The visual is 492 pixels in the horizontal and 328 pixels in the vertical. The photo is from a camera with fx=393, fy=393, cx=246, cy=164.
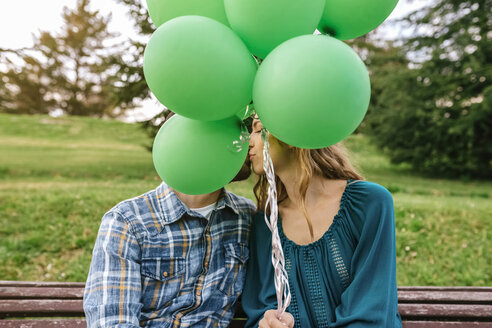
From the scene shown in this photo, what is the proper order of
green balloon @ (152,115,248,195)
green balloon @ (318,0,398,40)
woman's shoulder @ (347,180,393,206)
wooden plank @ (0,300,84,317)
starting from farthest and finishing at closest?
1. wooden plank @ (0,300,84,317)
2. woman's shoulder @ (347,180,393,206)
3. green balloon @ (152,115,248,195)
4. green balloon @ (318,0,398,40)

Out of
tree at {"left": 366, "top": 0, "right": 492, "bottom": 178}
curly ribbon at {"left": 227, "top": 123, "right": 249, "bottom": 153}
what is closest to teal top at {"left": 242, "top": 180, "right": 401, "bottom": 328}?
curly ribbon at {"left": 227, "top": 123, "right": 249, "bottom": 153}

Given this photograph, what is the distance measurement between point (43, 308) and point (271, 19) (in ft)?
6.75

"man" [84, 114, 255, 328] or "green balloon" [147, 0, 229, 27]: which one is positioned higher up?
"green balloon" [147, 0, 229, 27]

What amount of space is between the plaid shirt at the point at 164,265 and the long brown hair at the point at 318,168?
27 cm

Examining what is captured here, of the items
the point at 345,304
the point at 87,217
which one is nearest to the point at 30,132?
the point at 87,217

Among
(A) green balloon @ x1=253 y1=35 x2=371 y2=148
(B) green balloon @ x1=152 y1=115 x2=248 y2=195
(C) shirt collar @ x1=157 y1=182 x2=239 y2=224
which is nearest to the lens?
(A) green balloon @ x1=253 y1=35 x2=371 y2=148

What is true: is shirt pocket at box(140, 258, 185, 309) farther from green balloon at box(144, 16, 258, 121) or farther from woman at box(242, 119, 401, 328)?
green balloon at box(144, 16, 258, 121)

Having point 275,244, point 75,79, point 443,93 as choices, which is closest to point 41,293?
point 275,244

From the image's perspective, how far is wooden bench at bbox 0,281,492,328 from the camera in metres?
2.16

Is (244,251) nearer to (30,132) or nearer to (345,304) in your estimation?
(345,304)

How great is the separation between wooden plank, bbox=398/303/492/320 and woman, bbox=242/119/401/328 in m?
0.43

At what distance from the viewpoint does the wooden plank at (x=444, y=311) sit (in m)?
2.26

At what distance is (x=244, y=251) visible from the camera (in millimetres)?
2053

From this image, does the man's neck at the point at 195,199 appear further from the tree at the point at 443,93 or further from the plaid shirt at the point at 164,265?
the tree at the point at 443,93
